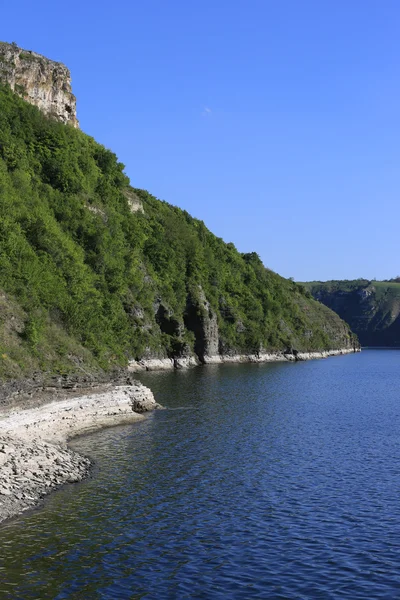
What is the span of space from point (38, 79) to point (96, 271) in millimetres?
47278

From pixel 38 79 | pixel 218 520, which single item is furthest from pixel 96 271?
pixel 218 520

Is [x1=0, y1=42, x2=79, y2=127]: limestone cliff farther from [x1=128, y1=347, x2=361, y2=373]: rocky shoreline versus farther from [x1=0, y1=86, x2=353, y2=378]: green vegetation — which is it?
[x1=128, y1=347, x2=361, y2=373]: rocky shoreline

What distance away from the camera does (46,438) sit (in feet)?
135

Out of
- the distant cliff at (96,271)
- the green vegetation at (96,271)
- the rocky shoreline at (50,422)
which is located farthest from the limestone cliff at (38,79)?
the rocky shoreline at (50,422)

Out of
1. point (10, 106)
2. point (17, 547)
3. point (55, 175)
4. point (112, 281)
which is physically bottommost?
point (17, 547)

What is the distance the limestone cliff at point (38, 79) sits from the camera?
116 m

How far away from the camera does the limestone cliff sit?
116062 millimetres

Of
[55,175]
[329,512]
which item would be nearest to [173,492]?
[329,512]

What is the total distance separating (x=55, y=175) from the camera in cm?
10288

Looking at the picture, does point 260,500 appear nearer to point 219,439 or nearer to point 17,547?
point 17,547

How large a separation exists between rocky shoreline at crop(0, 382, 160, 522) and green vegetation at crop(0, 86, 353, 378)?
389 centimetres

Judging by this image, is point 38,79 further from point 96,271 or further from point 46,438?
point 46,438

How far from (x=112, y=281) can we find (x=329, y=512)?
7478cm

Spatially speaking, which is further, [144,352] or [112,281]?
[144,352]
